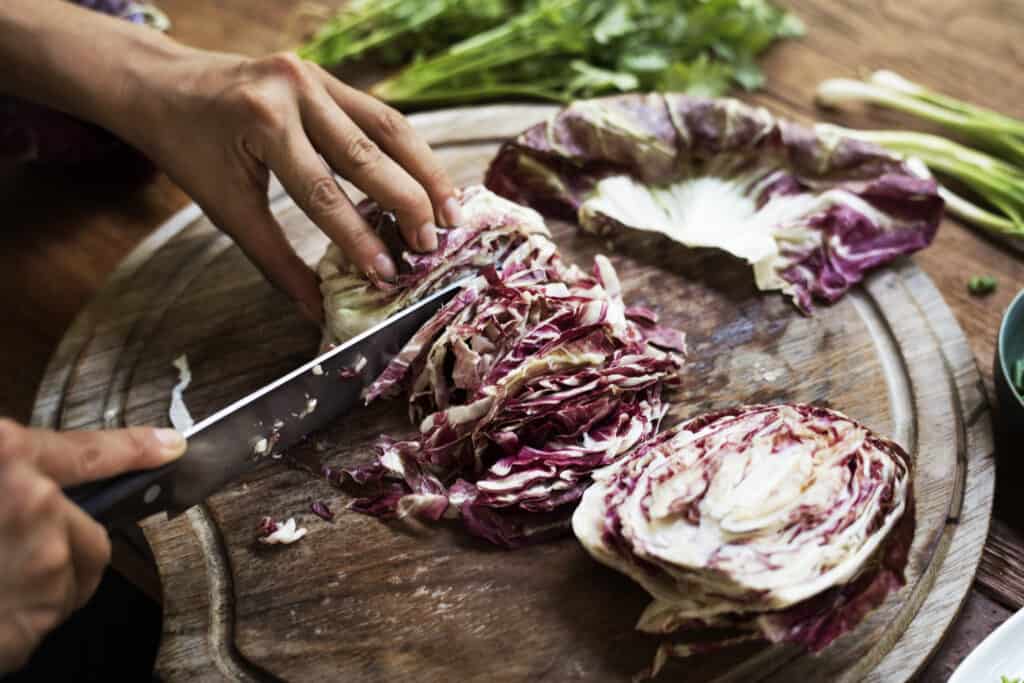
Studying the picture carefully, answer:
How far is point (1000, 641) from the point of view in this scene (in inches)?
80.0

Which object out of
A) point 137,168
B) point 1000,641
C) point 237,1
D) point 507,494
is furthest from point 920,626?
point 237,1

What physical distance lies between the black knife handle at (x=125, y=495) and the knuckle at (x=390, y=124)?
3.56 ft

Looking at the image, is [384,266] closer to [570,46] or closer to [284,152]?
[284,152]

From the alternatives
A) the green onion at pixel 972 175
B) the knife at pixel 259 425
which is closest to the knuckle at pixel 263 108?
the knife at pixel 259 425

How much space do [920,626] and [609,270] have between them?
1.21 meters

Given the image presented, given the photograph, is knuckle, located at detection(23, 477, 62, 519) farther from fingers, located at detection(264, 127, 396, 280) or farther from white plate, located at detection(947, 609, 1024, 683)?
white plate, located at detection(947, 609, 1024, 683)

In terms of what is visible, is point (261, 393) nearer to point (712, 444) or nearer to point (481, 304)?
point (481, 304)

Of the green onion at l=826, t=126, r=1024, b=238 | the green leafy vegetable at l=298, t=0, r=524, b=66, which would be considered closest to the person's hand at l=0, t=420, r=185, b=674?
the green leafy vegetable at l=298, t=0, r=524, b=66

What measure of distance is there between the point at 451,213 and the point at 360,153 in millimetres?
296

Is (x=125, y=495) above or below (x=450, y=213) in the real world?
below

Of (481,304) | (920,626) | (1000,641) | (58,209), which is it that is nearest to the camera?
(1000,641)

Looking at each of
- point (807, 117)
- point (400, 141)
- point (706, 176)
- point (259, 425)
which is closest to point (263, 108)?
point (400, 141)

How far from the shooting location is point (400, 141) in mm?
2650

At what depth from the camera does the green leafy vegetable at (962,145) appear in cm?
315
